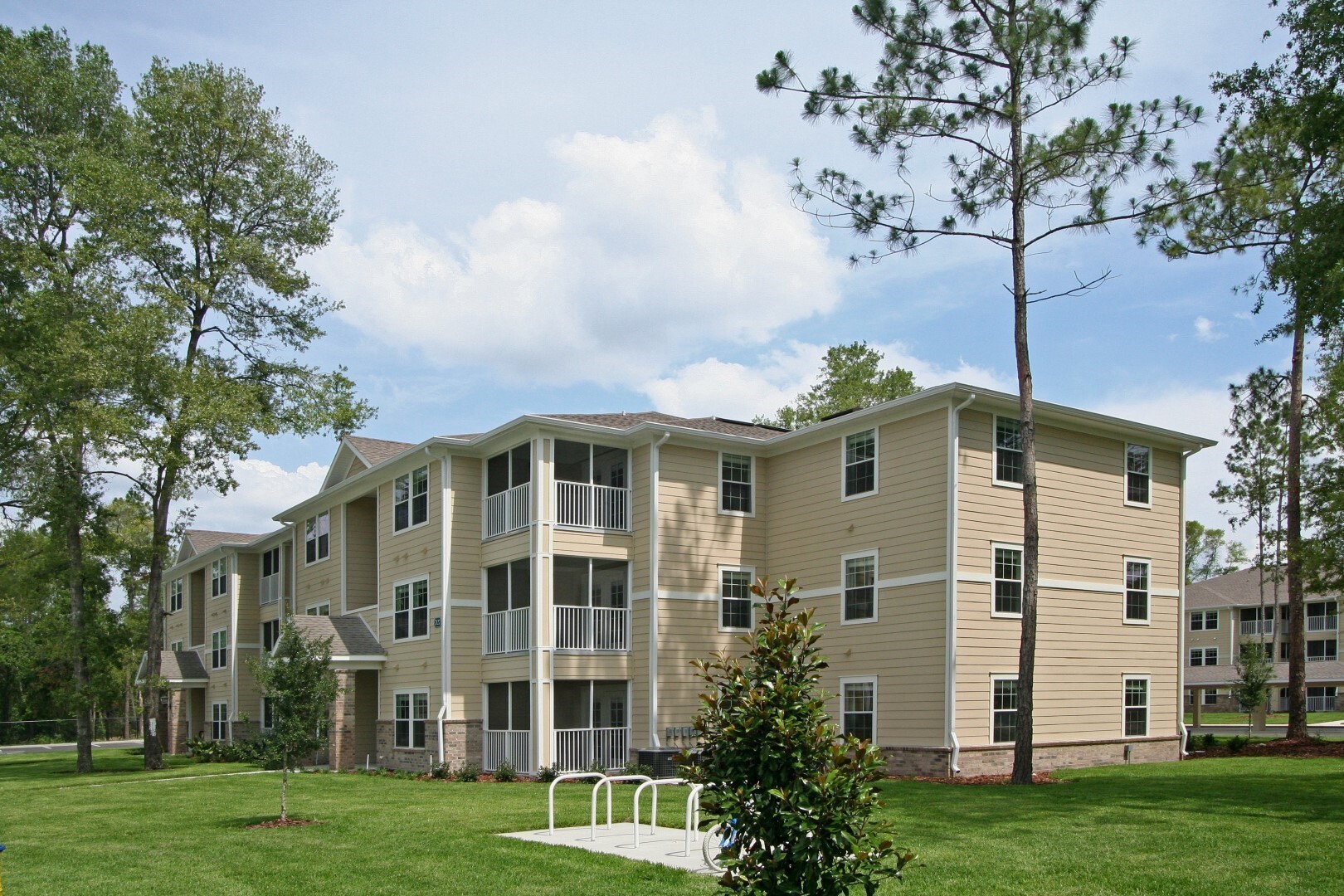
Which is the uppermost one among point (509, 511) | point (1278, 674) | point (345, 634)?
point (509, 511)

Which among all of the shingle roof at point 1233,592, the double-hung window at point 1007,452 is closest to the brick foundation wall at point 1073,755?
the double-hung window at point 1007,452

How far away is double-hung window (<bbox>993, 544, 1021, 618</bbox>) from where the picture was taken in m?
20.9

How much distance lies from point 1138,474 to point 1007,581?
4839 mm

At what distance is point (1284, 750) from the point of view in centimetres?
2408

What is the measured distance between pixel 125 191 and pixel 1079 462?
2327 centimetres

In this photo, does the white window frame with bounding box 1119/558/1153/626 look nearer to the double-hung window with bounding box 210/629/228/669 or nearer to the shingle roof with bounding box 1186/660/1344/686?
the shingle roof with bounding box 1186/660/1344/686

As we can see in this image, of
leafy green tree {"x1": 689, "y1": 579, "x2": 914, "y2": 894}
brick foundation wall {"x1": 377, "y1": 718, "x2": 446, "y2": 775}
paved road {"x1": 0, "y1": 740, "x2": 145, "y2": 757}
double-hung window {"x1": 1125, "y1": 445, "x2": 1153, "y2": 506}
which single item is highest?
double-hung window {"x1": 1125, "y1": 445, "x2": 1153, "y2": 506}

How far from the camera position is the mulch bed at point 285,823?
15.0 metres

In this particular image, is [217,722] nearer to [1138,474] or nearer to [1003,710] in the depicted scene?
[1003,710]

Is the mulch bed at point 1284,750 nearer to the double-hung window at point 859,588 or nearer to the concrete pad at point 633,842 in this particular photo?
the double-hung window at point 859,588

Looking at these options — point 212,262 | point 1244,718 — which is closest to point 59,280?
point 212,262

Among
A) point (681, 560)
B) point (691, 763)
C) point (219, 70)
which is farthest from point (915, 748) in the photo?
point (219, 70)

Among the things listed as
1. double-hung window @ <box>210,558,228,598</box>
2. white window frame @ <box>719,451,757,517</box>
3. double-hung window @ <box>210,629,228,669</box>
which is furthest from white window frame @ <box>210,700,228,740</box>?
white window frame @ <box>719,451,757,517</box>

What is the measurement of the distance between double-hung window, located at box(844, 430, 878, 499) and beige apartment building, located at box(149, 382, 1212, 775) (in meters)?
0.06
